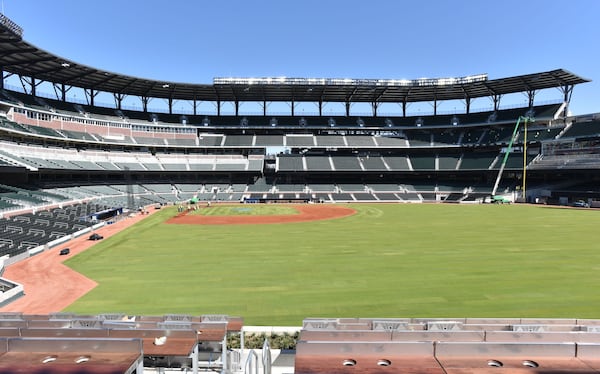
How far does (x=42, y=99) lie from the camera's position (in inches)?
2434

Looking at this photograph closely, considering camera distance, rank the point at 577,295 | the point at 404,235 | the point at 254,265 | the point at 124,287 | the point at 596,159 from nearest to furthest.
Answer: the point at 577,295, the point at 124,287, the point at 254,265, the point at 404,235, the point at 596,159

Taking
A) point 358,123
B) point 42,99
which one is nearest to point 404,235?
point 358,123

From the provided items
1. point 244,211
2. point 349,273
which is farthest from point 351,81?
point 349,273

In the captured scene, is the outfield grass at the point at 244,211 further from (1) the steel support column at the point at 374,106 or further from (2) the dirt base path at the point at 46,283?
(1) the steel support column at the point at 374,106

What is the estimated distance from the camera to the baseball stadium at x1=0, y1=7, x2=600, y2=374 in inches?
219

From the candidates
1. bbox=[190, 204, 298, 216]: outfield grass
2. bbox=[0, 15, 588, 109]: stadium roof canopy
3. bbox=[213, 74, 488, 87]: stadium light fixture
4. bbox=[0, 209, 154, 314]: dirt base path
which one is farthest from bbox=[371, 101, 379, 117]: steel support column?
bbox=[0, 209, 154, 314]: dirt base path

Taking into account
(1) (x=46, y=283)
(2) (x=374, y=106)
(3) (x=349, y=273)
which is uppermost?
(2) (x=374, y=106)


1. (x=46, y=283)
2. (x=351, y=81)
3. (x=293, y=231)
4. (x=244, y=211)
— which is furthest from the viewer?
(x=351, y=81)

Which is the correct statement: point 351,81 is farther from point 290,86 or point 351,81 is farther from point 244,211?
point 244,211

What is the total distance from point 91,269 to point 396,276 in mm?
18798

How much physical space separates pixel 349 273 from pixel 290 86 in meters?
63.5

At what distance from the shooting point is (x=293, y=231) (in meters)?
33.0

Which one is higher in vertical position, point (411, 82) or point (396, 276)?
point (411, 82)

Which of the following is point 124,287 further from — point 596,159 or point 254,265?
point 596,159
